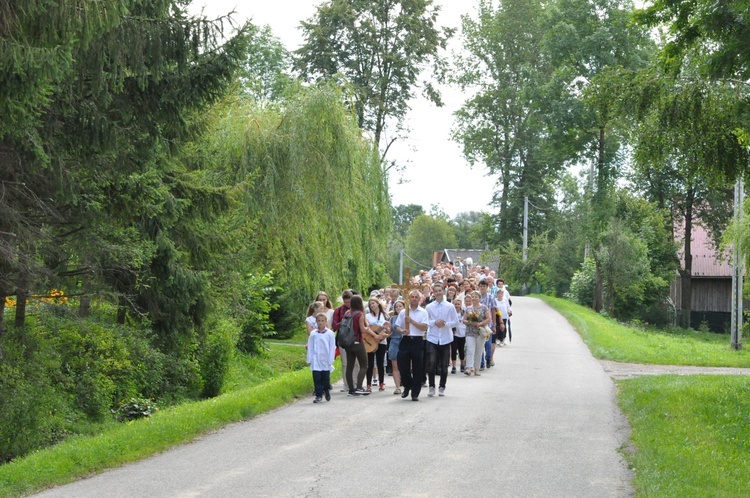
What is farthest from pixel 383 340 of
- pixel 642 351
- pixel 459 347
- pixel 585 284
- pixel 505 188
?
pixel 505 188

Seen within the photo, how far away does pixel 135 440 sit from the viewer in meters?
11.9

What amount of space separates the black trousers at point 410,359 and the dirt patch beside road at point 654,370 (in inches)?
249

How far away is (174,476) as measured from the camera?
10156mm

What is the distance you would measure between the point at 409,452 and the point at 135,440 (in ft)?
10.7

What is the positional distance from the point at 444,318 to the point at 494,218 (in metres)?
52.5

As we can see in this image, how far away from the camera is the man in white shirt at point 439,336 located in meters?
17.5

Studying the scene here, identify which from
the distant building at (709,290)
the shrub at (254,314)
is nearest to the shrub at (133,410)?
the shrub at (254,314)

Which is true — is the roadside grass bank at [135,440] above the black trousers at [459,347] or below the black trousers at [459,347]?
below

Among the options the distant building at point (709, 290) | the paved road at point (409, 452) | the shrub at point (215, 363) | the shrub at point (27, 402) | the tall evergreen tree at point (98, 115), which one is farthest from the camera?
the distant building at point (709, 290)

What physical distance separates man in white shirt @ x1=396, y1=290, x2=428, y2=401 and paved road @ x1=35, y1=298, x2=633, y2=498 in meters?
0.48

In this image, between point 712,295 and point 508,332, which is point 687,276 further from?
point 508,332

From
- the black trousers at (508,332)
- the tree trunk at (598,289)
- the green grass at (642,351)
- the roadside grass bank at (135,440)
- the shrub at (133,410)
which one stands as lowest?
the shrub at (133,410)

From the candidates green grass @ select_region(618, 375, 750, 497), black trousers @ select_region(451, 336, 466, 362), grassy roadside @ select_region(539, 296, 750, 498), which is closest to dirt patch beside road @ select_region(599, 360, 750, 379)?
grassy roadside @ select_region(539, 296, 750, 498)

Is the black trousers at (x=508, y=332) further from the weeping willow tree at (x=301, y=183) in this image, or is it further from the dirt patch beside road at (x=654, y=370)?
the weeping willow tree at (x=301, y=183)
